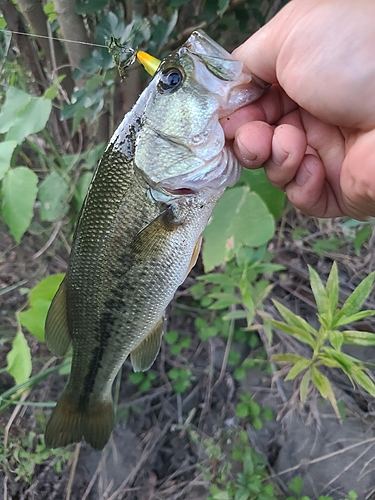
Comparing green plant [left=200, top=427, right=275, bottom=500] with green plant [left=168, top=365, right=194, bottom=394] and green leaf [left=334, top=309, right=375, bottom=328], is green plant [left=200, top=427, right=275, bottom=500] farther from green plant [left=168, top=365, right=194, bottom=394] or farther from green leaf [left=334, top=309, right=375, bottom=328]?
green leaf [left=334, top=309, right=375, bottom=328]

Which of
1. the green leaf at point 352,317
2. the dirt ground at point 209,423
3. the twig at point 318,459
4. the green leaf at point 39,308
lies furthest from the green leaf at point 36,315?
the twig at point 318,459

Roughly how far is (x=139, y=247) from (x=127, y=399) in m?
1.11

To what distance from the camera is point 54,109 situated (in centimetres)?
203

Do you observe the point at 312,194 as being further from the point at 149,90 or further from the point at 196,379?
the point at 196,379

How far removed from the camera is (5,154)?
1.18m

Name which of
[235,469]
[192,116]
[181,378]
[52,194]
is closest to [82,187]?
[52,194]

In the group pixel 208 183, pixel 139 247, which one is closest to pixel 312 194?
pixel 208 183

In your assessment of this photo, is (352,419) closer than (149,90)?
No

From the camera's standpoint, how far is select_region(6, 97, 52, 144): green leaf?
4.06ft

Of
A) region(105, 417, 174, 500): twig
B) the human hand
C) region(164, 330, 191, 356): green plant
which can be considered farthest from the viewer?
region(164, 330, 191, 356): green plant

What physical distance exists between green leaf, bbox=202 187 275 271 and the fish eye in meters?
0.37

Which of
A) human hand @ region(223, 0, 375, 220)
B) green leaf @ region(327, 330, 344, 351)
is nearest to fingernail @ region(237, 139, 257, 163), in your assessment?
human hand @ region(223, 0, 375, 220)

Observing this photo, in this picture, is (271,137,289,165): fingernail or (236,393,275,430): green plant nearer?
(271,137,289,165): fingernail

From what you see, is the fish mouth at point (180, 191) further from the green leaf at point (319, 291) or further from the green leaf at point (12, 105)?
the green leaf at point (12, 105)
